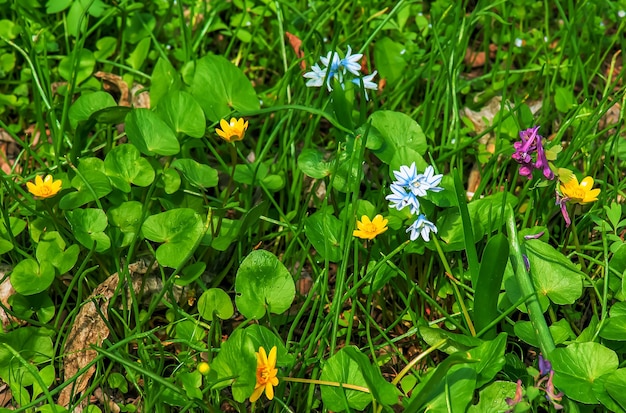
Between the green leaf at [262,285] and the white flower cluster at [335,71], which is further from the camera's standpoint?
the white flower cluster at [335,71]

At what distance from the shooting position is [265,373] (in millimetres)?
1345

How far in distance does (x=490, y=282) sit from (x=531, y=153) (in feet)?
1.03

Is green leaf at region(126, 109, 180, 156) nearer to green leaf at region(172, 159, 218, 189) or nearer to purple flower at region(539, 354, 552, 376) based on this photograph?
green leaf at region(172, 159, 218, 189)

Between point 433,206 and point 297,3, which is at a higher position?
point 297,3

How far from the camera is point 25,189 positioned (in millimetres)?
1864

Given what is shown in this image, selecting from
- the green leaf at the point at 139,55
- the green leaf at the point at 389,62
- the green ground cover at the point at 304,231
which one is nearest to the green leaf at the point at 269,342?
the green ground cover at the point at 304,231

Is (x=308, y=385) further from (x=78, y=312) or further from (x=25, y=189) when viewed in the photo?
(x=25, y=189)

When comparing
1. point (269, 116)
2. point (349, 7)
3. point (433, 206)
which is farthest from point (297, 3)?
point (433, 206)

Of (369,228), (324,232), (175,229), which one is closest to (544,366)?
(369,228)

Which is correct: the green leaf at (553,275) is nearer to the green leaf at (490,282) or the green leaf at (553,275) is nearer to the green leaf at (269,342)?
the green leaf at (490,282)

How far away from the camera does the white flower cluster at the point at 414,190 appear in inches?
61.2

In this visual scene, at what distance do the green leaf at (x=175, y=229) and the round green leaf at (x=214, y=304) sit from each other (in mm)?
105

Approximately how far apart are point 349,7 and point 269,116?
0.63 metres

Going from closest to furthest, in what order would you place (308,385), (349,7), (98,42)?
(308,385) < (98,42) < (349,7)
